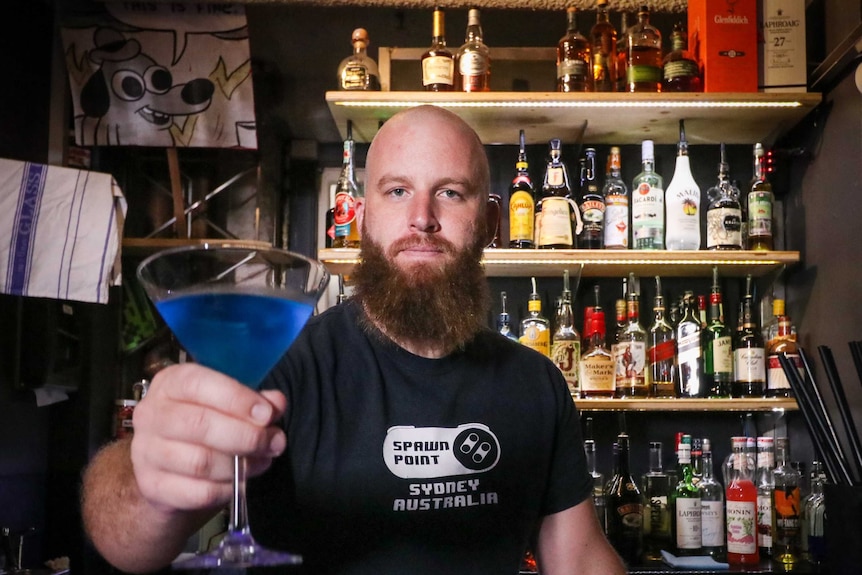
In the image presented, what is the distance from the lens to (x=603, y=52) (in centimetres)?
246

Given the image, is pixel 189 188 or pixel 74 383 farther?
pixel 189 188

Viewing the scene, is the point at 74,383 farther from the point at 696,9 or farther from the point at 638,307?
the point at 696,9

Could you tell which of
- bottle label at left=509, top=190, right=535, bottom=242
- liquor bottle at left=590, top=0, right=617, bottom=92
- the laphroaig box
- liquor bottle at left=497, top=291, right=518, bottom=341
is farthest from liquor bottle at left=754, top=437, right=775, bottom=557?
liquor bottle at left=590, top=0, right=617, bottom=92

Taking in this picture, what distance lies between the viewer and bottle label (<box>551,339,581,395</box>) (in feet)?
7.62

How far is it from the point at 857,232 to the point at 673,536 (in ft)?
3.14

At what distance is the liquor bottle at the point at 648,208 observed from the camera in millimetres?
2342

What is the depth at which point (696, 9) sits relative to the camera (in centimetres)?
240

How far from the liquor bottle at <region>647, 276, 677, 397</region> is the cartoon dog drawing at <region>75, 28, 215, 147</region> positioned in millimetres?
1522

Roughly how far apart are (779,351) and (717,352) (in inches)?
6.5

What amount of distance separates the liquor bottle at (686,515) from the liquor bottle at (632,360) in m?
0.19

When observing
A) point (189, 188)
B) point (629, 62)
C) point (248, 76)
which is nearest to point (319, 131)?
point (248, 76)

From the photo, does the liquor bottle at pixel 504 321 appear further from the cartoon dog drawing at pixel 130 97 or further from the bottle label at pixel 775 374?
the cartoon dog drawing at pixel 130 97

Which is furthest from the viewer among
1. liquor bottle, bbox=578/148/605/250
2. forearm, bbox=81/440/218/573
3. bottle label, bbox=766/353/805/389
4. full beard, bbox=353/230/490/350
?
liquor bottle, bbox=578/148/605/250

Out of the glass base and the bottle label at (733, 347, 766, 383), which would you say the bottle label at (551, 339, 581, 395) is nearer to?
the bottle label at (733, 347, 766, 383)
